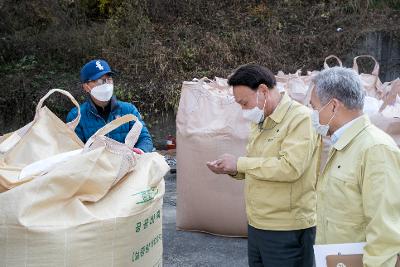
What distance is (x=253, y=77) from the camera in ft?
7.14

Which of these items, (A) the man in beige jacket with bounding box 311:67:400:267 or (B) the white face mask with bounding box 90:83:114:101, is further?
(B) the white face mask with bounding box 90:83:114:101

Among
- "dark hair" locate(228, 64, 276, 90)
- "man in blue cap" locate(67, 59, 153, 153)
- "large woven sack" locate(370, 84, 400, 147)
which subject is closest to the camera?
"dark hair" locate(228, 64, 276, 90)

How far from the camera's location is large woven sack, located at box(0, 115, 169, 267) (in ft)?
6.07

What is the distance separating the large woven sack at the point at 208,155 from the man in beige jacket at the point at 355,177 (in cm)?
178

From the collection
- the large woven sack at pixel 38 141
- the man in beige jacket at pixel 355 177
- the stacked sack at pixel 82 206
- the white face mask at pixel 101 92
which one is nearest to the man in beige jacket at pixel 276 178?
the man in beige jacket at pixel 355 177

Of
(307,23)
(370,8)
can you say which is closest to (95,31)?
(307,23)

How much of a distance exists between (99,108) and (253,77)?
109cm

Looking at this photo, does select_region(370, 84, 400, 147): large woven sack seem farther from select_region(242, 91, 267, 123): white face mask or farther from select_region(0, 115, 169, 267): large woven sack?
select_region(0, 115, 169, 267): large woven sack

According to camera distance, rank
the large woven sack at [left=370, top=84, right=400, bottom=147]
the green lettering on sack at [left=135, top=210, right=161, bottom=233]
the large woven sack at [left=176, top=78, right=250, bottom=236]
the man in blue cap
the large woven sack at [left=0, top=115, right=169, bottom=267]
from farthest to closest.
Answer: the large woven sack at [left=176, top=78, right=250, bottom=236] < the large woven sack at [left=370, top=84, right=400, bottom=147] < the man in blue cap < the green lettering on sack at [left=135, top=210, right=161, bottom=233] < the large woven sack at [left=0, top=115, right=169, bottom=267]

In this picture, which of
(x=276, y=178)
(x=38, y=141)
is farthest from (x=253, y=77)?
(x=38, y=141)

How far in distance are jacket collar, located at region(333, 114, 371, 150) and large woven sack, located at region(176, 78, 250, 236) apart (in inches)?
74.3

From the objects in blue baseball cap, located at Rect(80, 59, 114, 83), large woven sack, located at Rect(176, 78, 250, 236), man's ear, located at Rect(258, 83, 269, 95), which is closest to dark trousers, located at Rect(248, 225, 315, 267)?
man's ear, located at Rect(258, 83, 269, 95)

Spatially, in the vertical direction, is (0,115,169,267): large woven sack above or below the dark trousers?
above

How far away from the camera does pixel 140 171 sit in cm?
216
